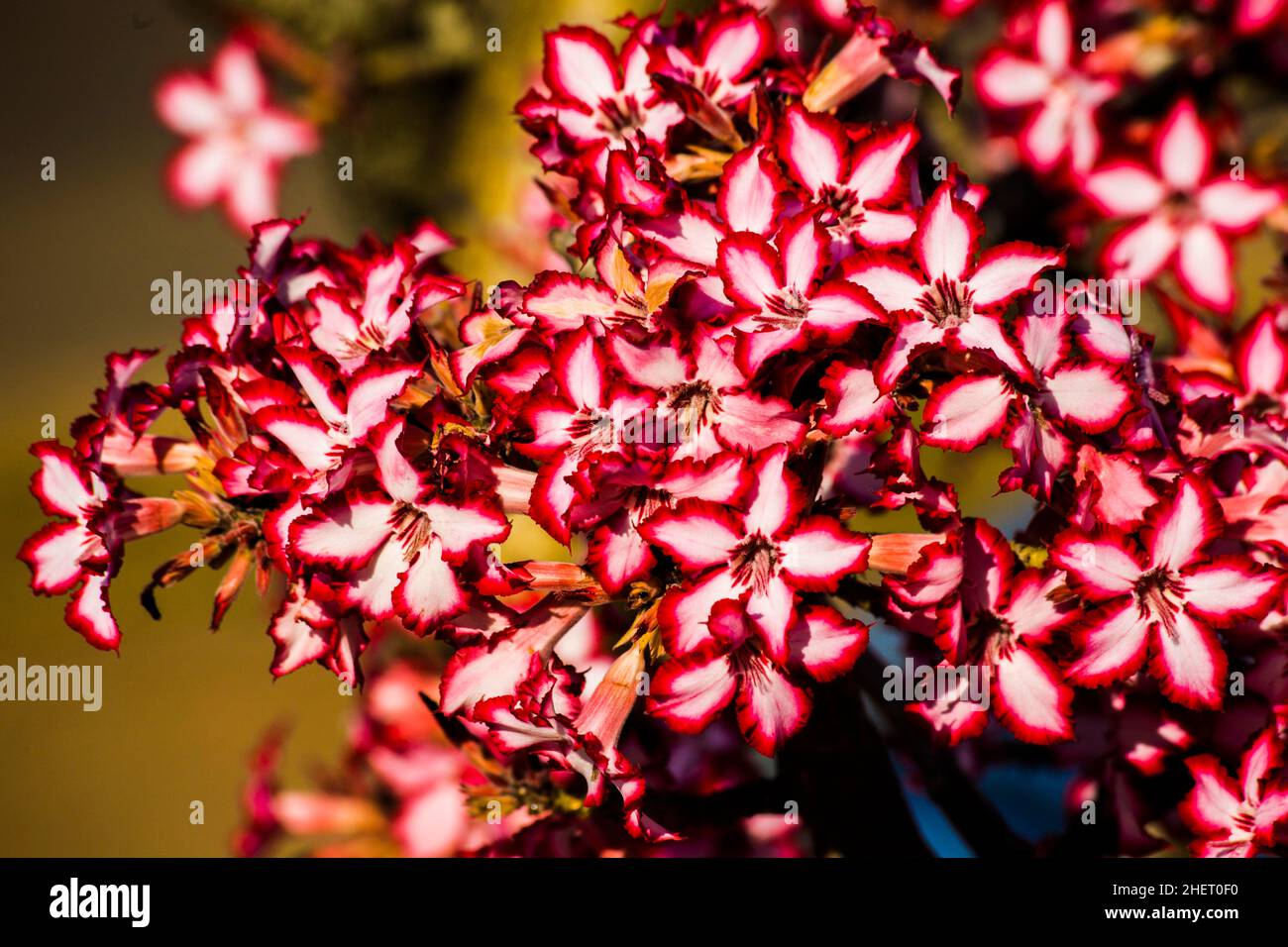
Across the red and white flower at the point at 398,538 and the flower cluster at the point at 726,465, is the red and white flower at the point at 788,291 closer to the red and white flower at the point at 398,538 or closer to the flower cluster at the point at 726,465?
the flower cluster at the point at 726,465

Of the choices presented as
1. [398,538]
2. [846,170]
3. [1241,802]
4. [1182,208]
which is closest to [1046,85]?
[1182,208]

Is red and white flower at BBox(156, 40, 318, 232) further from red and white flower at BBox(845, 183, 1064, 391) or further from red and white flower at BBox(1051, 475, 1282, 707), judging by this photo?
red and white flower at BBox(1051, 475, 1282, 707)

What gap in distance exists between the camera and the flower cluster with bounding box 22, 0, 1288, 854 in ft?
1.77

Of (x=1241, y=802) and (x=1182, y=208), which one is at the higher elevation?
(x=1182, y=208)

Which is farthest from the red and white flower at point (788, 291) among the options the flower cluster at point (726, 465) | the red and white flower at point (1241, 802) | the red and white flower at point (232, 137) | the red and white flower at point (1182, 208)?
the red and white flower at point (232, 137)

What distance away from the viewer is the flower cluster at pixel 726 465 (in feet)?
1.77

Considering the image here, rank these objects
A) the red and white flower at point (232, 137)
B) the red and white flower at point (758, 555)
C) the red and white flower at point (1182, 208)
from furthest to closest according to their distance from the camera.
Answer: the red and white flower at point (232, 137)
the red and white flower at point (1182, 208)
the red and white flower at point (758, 555)

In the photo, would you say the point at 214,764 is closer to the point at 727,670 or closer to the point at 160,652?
the point at 160,652

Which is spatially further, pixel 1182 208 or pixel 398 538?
pixel 1182 208

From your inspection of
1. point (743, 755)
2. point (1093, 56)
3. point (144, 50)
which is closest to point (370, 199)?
point (1093, 56)

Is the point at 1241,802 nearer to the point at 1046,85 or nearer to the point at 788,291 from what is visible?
the point at 788,291

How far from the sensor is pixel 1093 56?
1.18 metres

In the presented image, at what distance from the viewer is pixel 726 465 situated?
0.53 meters

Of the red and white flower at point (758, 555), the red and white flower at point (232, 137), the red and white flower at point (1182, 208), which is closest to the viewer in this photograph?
the red and white flower at point (758, 555)
